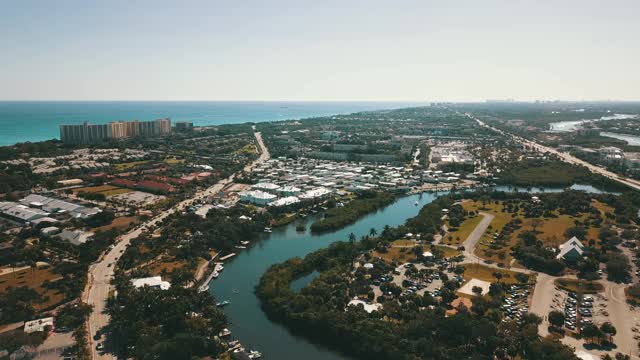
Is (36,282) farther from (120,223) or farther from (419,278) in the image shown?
(419,278)

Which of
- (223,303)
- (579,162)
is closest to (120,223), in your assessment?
(223,303)

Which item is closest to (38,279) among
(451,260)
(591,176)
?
(451,260)

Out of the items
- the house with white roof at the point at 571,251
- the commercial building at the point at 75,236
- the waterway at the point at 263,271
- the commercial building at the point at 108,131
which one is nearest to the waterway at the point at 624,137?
the waterway at the point at 263,271

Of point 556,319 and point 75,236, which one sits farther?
point 75,236

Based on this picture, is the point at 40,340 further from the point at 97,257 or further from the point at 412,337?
the point at 412,337

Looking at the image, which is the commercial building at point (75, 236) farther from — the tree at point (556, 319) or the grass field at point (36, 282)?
the tree at point (556, 319)

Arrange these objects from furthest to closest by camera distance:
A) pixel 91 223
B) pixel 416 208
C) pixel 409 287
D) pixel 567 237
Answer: pixel 416 208 < pixel 91 223 < pixel 567 237 < pixel 409 287
